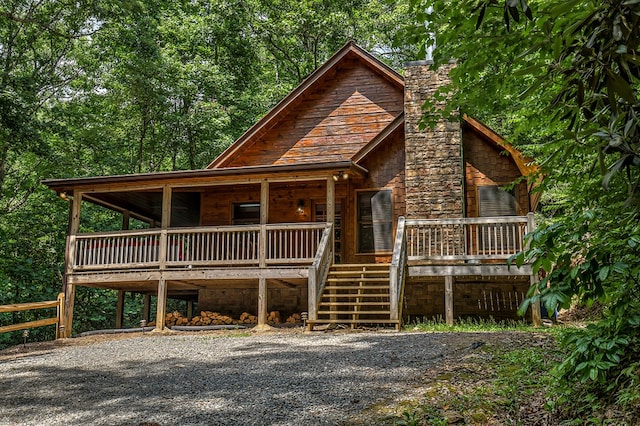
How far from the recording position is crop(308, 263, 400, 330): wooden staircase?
1178cm

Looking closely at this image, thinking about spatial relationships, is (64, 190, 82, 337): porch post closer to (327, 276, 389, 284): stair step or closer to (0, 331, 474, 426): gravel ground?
(0, 331, 474, 426): gravel ground

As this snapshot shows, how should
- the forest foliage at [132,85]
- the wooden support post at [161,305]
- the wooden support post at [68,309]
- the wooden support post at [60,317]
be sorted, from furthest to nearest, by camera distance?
1. the forest foliage at [132,85]
2. the wooden support post at [68,309]
3. the wooden support post at [60,317]
4. the wooden support post at [161,305]

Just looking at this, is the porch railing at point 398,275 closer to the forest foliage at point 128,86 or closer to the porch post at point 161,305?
the forest foliage at point 128,86

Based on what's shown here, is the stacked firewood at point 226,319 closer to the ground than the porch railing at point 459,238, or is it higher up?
closer to the ground

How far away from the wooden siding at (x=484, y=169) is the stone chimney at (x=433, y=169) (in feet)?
2.03

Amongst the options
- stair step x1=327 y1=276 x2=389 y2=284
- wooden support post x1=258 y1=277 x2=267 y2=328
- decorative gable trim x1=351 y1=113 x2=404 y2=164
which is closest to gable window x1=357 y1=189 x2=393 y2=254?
decorative gable trim x1=351 y1=113 x2=404 y2=164

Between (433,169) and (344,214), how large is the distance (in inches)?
111

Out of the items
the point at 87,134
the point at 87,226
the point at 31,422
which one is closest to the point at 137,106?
the point at 87,134

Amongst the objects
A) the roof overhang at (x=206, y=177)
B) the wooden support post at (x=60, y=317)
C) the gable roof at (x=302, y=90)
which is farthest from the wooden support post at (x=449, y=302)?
the wooden support post at (x=60, y=317)

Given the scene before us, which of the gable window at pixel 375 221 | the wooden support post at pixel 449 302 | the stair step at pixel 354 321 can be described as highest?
the gable window at pixel 375 221

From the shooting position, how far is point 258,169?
1387cm

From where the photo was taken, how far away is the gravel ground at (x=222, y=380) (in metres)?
5.49

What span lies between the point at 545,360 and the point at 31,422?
213 inches

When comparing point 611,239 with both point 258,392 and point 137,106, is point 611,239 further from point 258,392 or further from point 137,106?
point 137,106
